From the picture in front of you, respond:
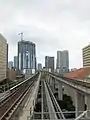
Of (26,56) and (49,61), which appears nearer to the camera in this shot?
(26,56)

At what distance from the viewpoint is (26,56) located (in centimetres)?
17962

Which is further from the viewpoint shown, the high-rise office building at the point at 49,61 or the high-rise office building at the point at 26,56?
the high-rise office building at the point at 49,61

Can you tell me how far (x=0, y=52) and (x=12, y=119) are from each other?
105 m

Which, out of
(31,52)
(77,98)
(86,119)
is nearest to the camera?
(86,119)

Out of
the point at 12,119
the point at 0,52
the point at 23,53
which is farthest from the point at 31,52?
the point at 12,119

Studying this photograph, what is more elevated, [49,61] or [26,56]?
[26,56]

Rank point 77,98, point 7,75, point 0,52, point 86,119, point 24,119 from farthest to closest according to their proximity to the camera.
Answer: point 7,75 < point 0,52 < point 77,98 < point 24,119 < point 86,119

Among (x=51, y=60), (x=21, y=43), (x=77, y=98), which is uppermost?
(x=21, y=43)

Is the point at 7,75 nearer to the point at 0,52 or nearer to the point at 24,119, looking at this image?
the point at 0,52

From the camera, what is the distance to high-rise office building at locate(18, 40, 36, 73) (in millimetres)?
171500

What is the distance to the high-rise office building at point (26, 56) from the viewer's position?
6752 inches

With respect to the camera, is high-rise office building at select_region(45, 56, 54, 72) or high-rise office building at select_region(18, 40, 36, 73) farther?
high-rise office building at select_region(45, 56, 54, 72)

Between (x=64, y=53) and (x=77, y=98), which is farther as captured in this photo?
(x=64, y=53)

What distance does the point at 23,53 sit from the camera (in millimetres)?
179375
